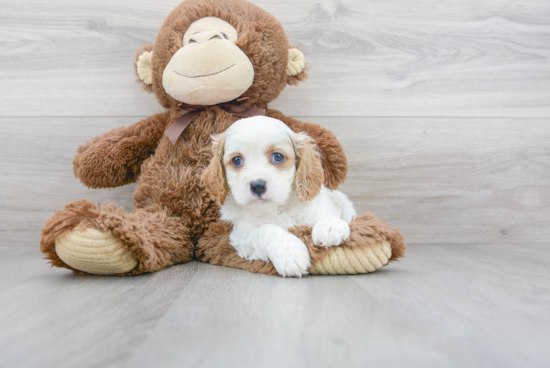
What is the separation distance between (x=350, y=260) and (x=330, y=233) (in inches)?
3.8

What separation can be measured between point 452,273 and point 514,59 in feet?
4.03

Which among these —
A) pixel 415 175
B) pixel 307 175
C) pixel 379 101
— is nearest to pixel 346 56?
pixel 379 101

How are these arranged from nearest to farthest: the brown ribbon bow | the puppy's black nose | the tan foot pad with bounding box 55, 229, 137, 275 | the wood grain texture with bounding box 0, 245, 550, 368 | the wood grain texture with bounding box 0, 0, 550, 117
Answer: the wood grain texture with bounding box 0, 245, 550, 368
the tan foot pad with bounding box 55, 229, 137, 275
the puppy's black nose
the brown ribbon bow
the wood grain texture with bounding box 0, 0, 550, 117

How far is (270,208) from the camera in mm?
1261

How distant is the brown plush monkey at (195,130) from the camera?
1288mm

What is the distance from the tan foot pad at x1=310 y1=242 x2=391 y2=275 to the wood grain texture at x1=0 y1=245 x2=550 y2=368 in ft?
0.12

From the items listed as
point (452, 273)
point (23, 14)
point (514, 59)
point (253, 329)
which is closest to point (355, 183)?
point (452, 273)

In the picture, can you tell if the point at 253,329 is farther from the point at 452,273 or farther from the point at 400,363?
the point at 452,273

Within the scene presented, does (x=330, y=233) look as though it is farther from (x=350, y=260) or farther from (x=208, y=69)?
(x=208, y=69)

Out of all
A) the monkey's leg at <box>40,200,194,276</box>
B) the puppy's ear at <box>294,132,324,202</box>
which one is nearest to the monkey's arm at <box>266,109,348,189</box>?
the puppy's ear at <box>294,132,324,202</box>

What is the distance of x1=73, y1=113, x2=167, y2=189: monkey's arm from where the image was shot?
1.43 meters

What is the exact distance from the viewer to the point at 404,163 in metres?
1.86

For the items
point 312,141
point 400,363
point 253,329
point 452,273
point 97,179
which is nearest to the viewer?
point 400,363

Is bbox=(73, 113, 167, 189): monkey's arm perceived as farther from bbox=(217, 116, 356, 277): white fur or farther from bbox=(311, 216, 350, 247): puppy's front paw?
bbox=(311, 216, 350, 247): puppy's front paw
